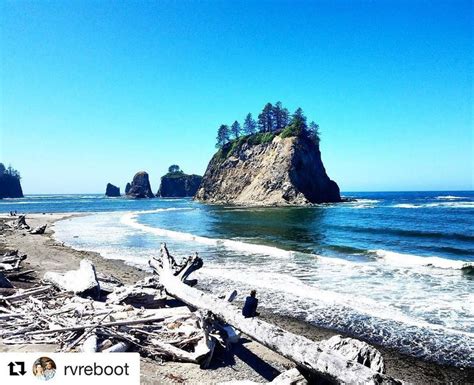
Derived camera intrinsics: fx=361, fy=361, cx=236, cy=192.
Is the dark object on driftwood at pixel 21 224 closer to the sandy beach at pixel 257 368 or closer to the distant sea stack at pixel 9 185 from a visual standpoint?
the sandy beach at pixel 257 368

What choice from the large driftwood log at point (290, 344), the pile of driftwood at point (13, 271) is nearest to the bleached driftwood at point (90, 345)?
the large driftwood log at point (290, 344)

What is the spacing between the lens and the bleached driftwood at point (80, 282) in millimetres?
12023

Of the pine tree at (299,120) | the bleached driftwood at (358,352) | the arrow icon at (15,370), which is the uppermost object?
the pine tree at (299,120)

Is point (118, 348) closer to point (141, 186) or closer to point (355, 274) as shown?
point (355, 274)

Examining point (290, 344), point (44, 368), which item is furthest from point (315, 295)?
point (44, 368)

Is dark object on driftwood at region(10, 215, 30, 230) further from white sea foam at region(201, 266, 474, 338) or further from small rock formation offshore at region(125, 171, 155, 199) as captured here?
small rock formation offshore at region(125, 171, 155, 199)

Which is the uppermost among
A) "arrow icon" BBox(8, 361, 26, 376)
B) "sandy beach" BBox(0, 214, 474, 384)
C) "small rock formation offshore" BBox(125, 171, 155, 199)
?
"small rock formation offshore" BBox(125, 171, 155, 199)

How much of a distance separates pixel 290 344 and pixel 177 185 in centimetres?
17900

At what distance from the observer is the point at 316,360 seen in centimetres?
659

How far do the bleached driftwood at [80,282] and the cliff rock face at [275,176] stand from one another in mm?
71596

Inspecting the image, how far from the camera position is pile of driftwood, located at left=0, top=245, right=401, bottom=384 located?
6.82m

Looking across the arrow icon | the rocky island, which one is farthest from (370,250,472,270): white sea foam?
the rocky island

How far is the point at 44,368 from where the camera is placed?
20.4 ft

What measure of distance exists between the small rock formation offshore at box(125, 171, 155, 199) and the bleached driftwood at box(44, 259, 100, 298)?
169466 millimetres
